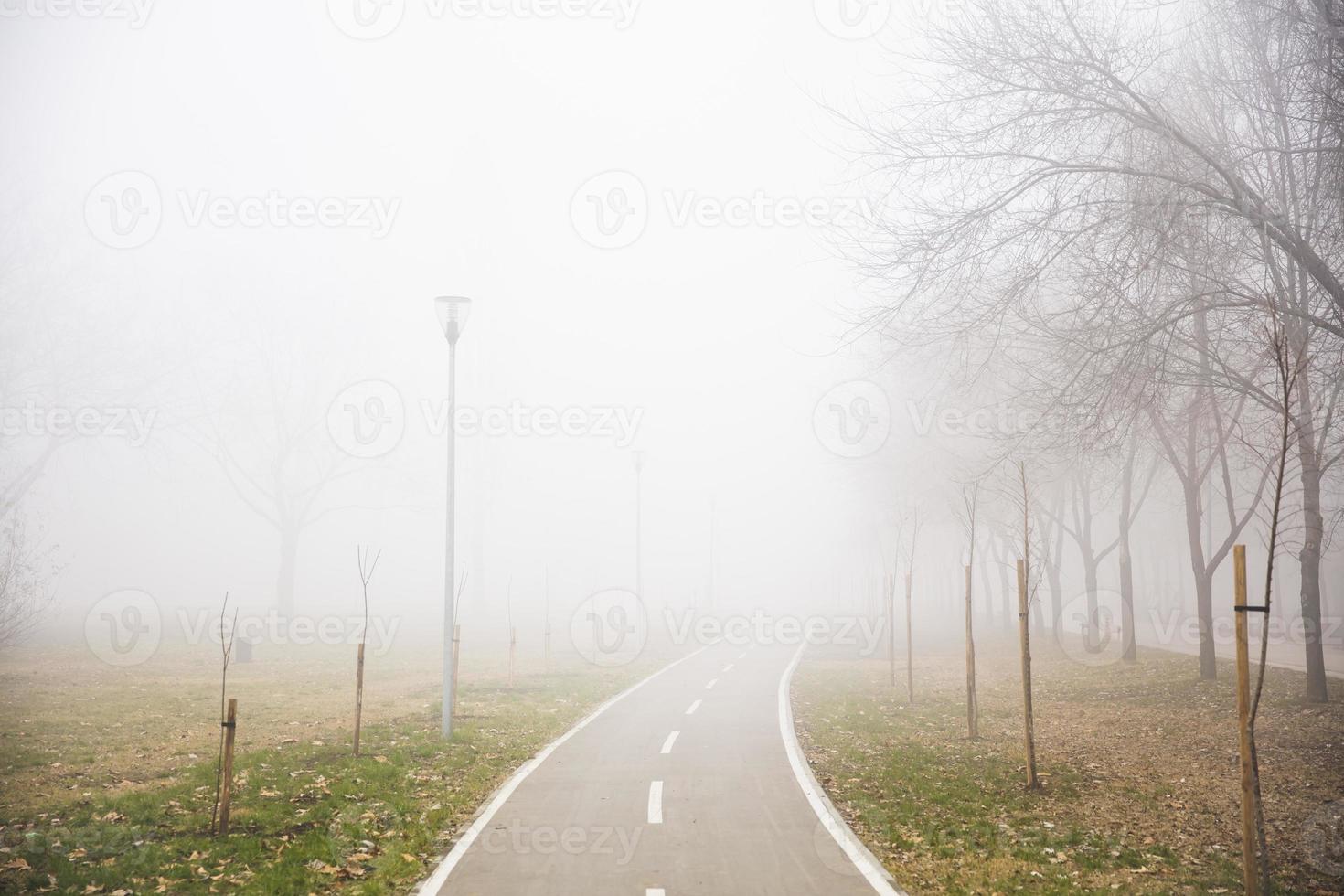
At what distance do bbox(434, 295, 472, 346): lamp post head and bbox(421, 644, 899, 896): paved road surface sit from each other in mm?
7505

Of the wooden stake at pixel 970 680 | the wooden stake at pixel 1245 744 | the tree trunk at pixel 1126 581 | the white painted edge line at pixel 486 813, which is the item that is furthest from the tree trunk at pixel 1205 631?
A: the white painted edge line at pixel 486 813

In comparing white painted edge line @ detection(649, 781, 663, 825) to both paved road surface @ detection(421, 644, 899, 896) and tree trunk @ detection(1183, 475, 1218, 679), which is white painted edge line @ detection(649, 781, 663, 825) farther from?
tree trunk @ detection(1183, 475, 1218, 679)

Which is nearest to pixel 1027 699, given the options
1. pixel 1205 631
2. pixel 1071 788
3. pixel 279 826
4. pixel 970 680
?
pixel 1071 788

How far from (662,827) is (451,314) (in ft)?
31.0

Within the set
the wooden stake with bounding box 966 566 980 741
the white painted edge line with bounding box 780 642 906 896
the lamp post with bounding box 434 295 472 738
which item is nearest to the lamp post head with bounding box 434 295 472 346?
the lamp post with bounding box 434 295 472 738

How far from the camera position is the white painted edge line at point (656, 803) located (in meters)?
8.39

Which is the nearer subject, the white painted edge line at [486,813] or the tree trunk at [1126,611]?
the white painted edge line at [486,813]

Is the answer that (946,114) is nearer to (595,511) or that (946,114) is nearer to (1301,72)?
(1301,72)

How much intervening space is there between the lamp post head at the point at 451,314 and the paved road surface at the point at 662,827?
295 inches

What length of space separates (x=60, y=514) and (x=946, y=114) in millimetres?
66756

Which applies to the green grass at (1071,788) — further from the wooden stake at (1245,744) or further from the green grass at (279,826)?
the green grass at (279,826)

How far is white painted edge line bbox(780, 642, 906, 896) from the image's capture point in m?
6.47

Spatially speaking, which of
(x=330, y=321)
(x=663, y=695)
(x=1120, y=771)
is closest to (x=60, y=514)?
(x=330, y=321)

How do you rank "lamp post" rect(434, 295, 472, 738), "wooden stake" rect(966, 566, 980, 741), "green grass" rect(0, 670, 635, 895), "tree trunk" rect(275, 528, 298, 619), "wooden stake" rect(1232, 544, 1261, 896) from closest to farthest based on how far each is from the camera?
"wooden stake" rect(1232, 544, 1261, 896) < "green grass" rect(0, 670, 635, 895) < "wooden stake" rect(966, 566, 980, 741) < "lamp post" rect(434, 295, 472, 738) < "tree trunk" rect(275, 528, 298, 619)
